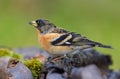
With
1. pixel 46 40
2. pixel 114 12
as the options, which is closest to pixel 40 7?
pixel 114 12

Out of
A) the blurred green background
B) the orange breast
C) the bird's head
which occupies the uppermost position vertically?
the blurred green background

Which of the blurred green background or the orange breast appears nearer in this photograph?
the orange breast

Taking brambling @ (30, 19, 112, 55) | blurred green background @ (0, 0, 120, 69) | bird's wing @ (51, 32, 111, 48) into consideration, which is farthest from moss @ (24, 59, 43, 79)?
blurred green background @ (0, 0, 120, 69)

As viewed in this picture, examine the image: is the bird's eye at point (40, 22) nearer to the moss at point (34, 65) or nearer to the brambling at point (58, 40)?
the brambling at point (58, 40)

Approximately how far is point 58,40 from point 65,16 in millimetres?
7748

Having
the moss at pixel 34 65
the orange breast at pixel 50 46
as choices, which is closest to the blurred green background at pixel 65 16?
the orange breast at pixel 50 46

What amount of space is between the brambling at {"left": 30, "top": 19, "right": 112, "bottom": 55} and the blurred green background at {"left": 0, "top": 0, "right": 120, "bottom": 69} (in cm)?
590

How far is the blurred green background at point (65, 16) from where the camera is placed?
38.0ft

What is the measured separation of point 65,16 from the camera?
42.3 feet

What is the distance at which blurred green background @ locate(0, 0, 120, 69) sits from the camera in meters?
11.6

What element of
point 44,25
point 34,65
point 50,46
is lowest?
point 34,65

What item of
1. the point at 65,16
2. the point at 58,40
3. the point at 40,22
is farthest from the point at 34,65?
the point at 65,16

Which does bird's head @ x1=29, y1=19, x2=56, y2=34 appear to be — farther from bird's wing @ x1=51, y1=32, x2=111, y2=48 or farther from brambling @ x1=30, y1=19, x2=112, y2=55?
bird's wing @ x1=51, y1=32, x2=111, y2=48

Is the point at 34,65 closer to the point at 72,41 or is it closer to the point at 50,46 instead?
the point at 50,46
